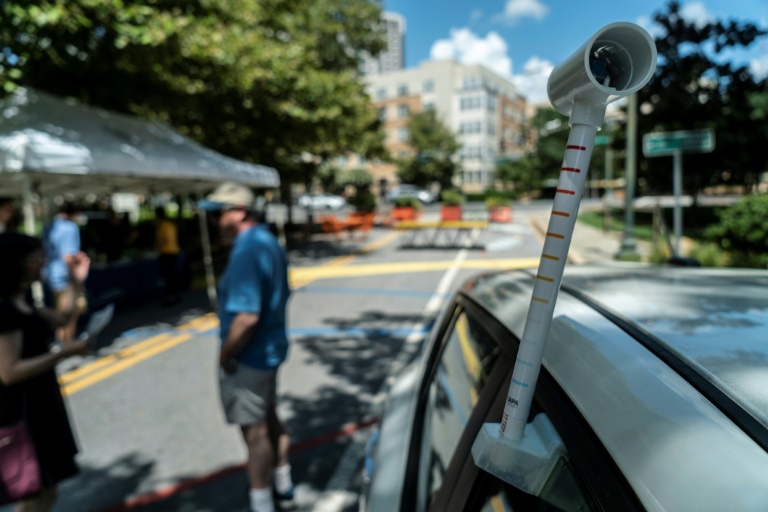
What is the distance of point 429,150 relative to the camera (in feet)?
159

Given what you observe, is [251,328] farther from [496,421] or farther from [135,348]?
[135,348]

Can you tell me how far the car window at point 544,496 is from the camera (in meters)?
0.87

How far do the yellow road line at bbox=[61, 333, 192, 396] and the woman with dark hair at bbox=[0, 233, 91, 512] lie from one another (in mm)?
2336

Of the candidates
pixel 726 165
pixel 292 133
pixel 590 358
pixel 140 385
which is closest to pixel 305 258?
pixel 292 133

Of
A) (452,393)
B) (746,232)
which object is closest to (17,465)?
(452,393)

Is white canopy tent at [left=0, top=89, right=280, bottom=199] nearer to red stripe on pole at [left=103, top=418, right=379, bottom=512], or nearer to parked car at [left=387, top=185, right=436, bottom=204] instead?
red stripe on pole at [left=103, top=418, right=379, bottom=512]

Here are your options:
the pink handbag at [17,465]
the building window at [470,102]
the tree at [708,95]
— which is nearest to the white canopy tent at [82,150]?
the pink handbag at [17,465]

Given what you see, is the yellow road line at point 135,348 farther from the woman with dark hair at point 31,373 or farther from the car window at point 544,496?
the car window at point 544,496

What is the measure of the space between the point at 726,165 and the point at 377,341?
19.6 meters

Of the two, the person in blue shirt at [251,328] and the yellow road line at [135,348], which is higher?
the person in blue shirt at [251,328]

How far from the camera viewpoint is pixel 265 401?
271cm

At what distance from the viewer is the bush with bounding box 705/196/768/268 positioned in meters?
8.21

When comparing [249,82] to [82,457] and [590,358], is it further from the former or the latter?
[590,358]

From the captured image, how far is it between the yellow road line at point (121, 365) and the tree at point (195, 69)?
3680mm
